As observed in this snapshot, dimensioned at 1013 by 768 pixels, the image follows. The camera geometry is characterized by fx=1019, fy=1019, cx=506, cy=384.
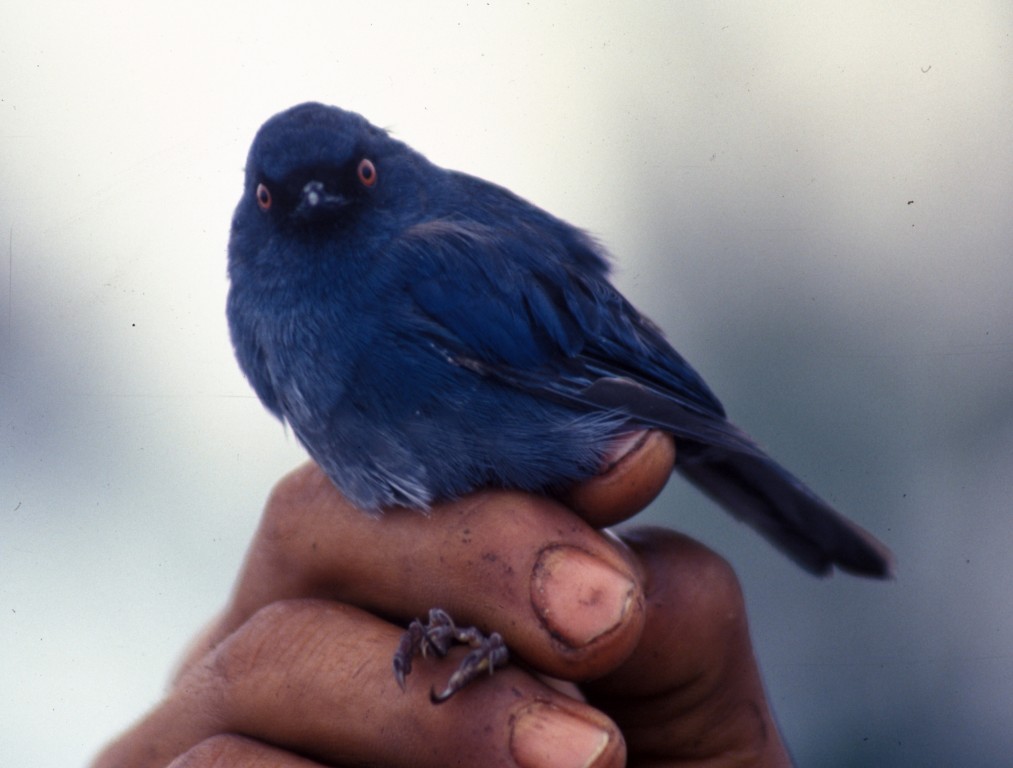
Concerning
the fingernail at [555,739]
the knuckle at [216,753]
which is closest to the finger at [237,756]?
the knuckle at [216,753]

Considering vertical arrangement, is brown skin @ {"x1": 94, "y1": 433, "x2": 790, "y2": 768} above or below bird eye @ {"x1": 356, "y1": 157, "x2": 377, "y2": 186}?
below

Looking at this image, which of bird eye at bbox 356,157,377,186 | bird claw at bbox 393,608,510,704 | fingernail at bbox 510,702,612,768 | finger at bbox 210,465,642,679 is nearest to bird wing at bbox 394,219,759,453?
bird eye at bbox 356,157,377,186

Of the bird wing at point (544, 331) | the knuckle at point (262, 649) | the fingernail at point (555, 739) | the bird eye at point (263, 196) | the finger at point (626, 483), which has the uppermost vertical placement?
the bird eye at point (263, 196)

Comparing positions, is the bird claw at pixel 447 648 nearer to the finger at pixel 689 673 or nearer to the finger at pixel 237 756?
the finger at pixel 237 756

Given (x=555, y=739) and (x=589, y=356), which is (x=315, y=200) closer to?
(x=589, y=356)

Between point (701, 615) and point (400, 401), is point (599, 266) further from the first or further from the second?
point (701, 615)

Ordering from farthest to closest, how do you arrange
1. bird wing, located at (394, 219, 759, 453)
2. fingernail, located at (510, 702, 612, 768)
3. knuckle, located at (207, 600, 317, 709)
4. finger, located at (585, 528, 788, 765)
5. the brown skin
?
1. finger, located at (585, 528, 788, 765)
2. bird wing, located at (394, 219, 759, 453)
3. knuckle, located at (207, 600, 317, 709)
4. the brown skin
5. fingernail, located at (510, 702, 612, 768)

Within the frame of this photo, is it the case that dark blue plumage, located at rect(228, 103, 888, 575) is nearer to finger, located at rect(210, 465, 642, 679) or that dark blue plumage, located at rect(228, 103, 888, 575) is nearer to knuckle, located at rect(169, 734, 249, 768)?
finger, located at rect(210, 465, 642, 679)
